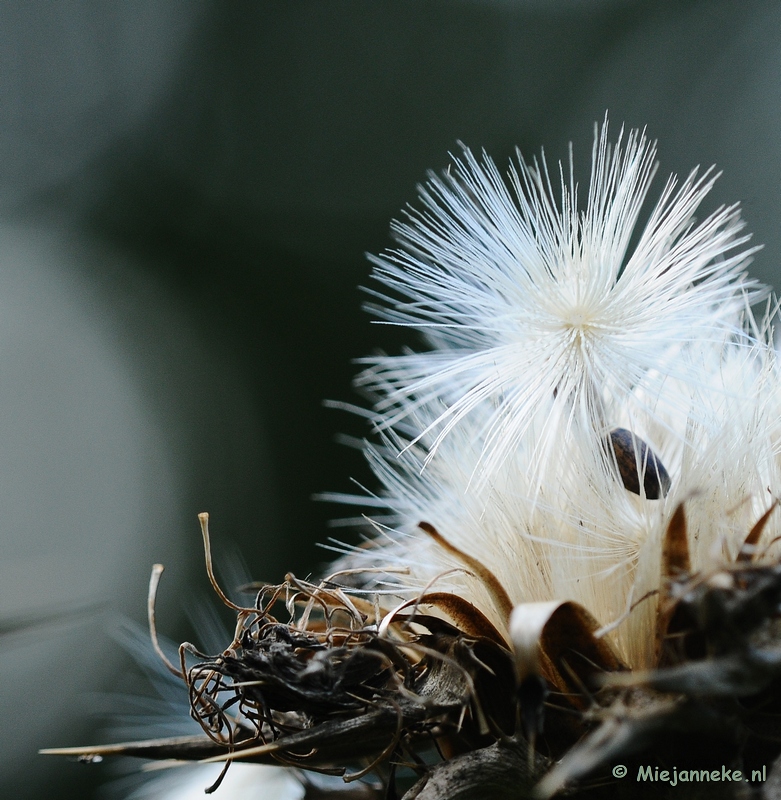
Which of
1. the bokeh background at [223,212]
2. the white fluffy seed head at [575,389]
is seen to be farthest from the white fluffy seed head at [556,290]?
the bokeh background at [223,212]

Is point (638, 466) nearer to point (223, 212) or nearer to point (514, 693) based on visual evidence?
point (514, 693)

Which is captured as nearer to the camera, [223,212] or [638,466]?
[638,466]

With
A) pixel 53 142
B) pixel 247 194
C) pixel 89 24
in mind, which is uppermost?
pixel 89 24

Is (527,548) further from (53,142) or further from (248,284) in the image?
(53,142)

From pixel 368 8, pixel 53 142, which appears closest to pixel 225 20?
pixel 368 8

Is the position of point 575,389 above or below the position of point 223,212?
below

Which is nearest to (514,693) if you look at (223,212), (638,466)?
(638,466)
